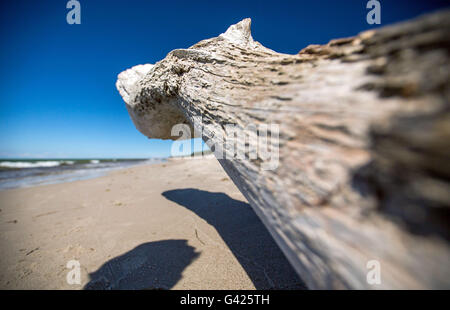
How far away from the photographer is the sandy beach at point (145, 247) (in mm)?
1852

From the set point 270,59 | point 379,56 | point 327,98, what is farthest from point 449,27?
point 270,59

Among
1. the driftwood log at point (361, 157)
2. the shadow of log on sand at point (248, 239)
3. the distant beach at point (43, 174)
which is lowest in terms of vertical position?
the distant beach at point (43, 174)

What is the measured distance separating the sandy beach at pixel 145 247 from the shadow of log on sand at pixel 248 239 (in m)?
0.01

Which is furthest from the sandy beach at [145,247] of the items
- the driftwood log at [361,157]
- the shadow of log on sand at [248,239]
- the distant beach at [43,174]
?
the distant beach at [43,174]

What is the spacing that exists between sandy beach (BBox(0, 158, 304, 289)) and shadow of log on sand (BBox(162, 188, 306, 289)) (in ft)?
0.03

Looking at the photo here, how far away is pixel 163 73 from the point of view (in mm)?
2805

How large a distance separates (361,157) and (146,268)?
243 cm

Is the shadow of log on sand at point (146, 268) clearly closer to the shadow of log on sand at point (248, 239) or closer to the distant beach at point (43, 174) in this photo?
A: the shadow of log on sand at point (248, 239)

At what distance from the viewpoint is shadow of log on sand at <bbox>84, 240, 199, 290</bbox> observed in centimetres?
182

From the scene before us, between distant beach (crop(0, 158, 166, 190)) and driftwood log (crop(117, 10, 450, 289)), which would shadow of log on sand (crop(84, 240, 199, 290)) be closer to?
driftwood log (crop(117, 10, 450, 289))

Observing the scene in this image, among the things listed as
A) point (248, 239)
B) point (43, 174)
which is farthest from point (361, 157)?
point (43, 174)

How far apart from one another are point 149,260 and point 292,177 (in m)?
2.14
